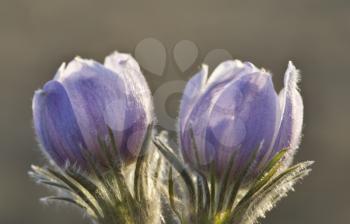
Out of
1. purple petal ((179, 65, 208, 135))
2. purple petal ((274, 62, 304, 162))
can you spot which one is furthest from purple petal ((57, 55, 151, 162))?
purple petal ((274, 62, 304, 162))

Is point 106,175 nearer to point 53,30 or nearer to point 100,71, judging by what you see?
point 100,71

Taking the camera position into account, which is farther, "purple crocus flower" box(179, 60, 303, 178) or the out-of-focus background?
the out-of-focus background

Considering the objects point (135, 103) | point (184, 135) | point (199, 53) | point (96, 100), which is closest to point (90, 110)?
point (96, 100)

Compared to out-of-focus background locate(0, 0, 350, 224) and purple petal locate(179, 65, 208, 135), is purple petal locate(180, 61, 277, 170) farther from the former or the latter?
out-of-focus background locate(0, 0, 350, 224)

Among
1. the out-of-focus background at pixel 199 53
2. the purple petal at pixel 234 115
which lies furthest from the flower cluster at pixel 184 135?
the out-of-focus background at pixel 199 53

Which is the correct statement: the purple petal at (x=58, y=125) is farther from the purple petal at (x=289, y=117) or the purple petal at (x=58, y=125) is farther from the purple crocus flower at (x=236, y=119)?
the purple petal at (x=289, y=117)

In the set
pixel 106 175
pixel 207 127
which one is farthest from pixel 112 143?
pixel 207 127

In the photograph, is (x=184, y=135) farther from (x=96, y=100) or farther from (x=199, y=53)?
(x=199, y=53)

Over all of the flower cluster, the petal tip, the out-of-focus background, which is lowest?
the out-of-focus background

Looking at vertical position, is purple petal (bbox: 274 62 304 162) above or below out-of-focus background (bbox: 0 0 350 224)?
above
